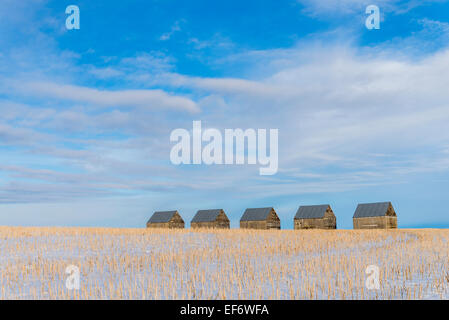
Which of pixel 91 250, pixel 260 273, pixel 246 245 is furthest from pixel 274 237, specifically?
pixel 260 273

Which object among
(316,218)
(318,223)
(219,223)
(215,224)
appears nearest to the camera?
(318,223)

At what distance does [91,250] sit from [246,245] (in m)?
8.23

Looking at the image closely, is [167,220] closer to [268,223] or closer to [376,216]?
[268,223]

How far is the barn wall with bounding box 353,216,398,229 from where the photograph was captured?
69188 millimetres

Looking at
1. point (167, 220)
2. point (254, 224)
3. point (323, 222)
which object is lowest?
point (254, 224)

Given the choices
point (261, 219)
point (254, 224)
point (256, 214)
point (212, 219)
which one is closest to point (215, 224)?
point (212, 219)

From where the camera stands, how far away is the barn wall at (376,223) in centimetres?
6919

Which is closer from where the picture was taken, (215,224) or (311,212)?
(311,212)

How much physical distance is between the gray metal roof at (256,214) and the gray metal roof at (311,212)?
5.38 metres

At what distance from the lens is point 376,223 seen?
70.2 m

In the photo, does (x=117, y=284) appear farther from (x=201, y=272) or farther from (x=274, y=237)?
(x=274, y=237)

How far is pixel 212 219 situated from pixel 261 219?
348 inches

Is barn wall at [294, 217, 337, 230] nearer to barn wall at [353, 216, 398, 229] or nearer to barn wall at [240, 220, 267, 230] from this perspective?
barn wall at [353, 216, 398, 229]
